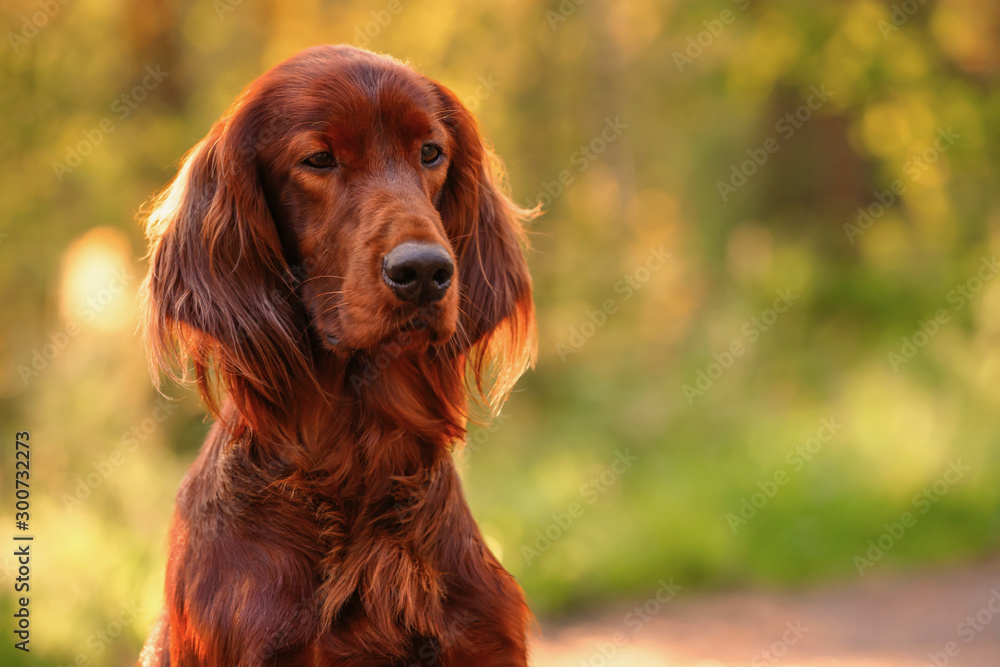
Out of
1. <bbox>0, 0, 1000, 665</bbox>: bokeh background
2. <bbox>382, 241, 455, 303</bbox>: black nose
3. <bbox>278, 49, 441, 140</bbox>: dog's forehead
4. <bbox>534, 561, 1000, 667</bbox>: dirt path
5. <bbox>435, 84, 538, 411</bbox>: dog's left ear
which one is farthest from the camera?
<bbox>0, 0, 1000, 665</bbox>: bokeh background

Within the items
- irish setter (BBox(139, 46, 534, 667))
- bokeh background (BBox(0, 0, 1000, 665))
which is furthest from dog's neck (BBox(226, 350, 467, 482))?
bokeh background (BBox(0, 0, 1000, 665))

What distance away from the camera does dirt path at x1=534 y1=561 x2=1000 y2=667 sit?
502cm

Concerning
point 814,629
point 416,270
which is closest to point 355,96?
point 416,270

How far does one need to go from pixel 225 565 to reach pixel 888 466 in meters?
5.62

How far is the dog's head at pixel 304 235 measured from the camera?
2.35m

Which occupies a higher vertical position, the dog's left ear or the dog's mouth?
the dog's left ear

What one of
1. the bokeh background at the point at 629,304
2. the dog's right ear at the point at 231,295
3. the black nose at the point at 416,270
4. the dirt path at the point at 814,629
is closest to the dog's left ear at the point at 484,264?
the black nose at the point at 416,270

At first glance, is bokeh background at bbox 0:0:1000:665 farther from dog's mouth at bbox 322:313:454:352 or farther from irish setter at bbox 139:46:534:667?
dog's mouth at bbox 322:313:454:352

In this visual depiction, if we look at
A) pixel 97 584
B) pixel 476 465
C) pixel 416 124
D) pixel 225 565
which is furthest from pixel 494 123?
pixel 225 565

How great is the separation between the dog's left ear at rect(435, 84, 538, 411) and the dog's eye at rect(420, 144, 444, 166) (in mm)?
112

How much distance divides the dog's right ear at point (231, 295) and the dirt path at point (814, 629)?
322 centimetres

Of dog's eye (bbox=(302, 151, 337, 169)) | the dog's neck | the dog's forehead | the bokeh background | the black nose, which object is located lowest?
the dog's neck

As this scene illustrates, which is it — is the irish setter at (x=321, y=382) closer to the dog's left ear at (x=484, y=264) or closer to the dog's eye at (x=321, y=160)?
the dog's eye at (x=321, y=160)

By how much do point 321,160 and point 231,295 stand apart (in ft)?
1.45
